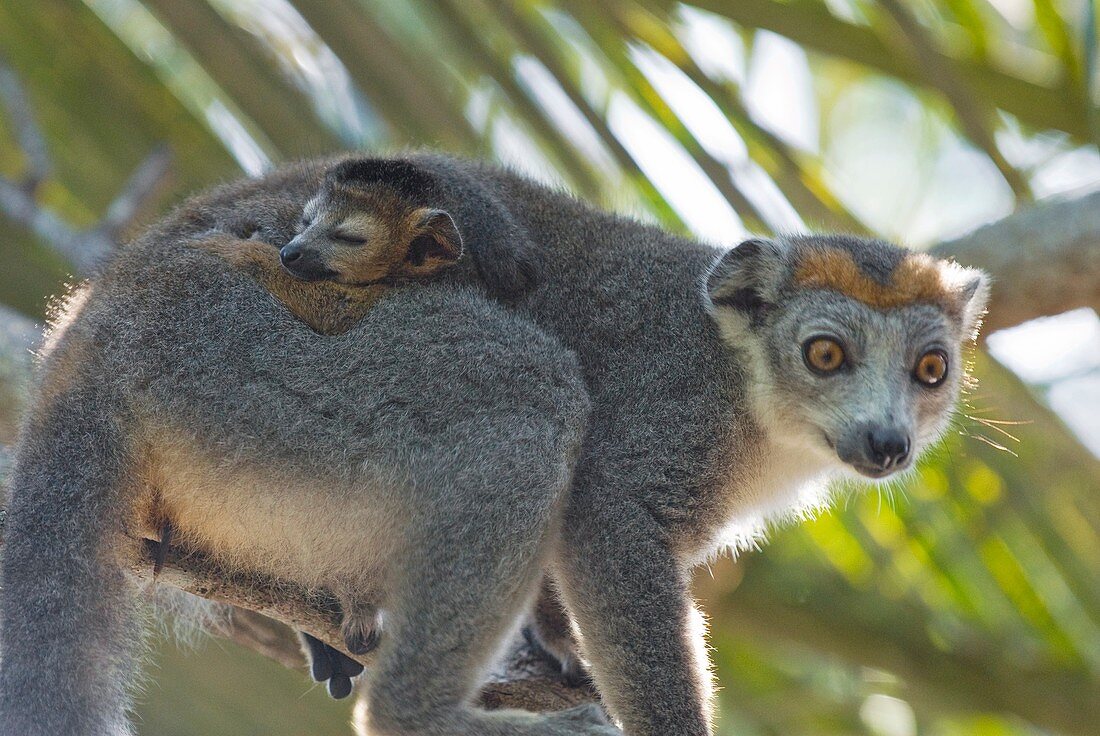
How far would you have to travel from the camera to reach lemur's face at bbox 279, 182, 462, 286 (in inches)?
231

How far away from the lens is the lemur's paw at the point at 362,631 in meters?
5.71

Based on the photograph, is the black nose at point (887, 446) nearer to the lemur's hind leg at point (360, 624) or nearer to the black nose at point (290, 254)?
the lemur's hind leg at point (360, 624)

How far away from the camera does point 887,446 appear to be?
17.8 ft

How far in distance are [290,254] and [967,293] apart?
373 centimetres

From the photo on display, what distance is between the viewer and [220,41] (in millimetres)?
7824

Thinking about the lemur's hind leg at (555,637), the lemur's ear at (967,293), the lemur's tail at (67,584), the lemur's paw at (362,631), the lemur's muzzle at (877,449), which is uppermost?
the lemur's ear at (967,293)

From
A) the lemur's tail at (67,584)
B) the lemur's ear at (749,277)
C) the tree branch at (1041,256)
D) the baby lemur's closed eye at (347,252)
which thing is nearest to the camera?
the lemur's tail at (67,584)

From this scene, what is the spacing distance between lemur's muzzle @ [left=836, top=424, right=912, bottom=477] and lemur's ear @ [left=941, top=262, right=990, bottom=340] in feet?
3.88

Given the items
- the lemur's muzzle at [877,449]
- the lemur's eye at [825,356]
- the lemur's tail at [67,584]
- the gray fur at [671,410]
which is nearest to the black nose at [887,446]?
the lemur's muzzle at [877,449]

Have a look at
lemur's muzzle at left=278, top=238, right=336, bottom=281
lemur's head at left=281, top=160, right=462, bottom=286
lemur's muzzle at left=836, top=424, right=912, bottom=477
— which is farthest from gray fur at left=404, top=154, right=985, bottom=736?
lemur's muzzle at left=278, top=238, right=336, bottom=281

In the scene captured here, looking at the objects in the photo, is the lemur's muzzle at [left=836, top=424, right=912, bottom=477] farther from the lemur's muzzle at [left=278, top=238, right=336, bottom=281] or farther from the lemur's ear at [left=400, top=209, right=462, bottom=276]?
the lemur's muzzle at [left=278, top=238, right=336, bottom=281]

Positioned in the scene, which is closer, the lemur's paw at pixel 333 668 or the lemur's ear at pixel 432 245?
the lemur's ear at pixel 432 245

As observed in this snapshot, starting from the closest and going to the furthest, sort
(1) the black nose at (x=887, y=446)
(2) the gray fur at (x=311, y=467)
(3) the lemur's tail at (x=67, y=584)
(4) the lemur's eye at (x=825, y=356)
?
(3) the lemur's tail at (x=67, y=584) < (2) the gray fur at (x=311, y=467) < (1) the black nose at (x=887, y=446) < (4) the lemur's eye at (x=825, y=356)

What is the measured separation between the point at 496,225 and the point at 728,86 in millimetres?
2260
